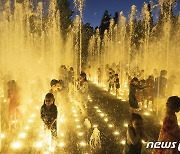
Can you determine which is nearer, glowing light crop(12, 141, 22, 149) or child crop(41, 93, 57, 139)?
child crop(41, 93, 57, 139)

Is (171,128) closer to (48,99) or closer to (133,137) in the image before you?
(133,137)

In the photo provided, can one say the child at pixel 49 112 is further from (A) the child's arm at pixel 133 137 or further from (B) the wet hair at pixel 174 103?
(B) the wet hair at pixel 174 103

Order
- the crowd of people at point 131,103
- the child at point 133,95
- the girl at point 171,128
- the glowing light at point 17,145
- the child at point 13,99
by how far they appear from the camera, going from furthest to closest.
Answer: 1. the child at point 133,95
2. the child at point 13,99
3. the glowing light at point 17,145
4. the crowd of people at point 131,103
5. the girl at point 171,128

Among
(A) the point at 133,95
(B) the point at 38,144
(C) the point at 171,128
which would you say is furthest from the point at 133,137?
(A) the point at 133,95

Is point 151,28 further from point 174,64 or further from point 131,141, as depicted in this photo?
point 131,141

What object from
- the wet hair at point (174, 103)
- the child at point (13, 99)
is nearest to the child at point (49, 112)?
the child at point (13, 99)

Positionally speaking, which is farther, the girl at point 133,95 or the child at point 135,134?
the girl at point 133,95

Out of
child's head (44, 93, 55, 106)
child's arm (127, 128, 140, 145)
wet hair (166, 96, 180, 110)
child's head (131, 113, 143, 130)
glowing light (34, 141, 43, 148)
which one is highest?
wet hair (166, 96, 180, 110)

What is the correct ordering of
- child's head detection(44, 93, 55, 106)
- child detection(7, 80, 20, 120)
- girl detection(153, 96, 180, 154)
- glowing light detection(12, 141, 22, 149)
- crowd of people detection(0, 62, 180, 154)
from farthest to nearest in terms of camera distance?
child detection(7, 80, 20, 120) < glowing light detection(12, 141, 22, 149) < child's head detection(44, 93, 55, 106) < crowd of people detection(0, 62, 180, 154) < girl detection(153, 96, 180, 154)

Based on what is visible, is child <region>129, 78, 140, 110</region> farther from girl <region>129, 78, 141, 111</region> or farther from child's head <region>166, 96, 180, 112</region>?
child's head <region>166, 96, 180, 112</region>

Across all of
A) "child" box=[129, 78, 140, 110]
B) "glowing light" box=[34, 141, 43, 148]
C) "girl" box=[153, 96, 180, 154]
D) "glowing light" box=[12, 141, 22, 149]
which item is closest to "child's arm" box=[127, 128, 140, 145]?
"girl" box=[153, 96, 180, 154]

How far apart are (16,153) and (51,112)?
143 cm

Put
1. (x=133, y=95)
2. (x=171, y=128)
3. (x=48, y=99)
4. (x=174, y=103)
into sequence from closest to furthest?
1. (x=171, y=128)
2. (x=174, y=103)
3. (x=48, y=99)
4. (x=133, y=95)

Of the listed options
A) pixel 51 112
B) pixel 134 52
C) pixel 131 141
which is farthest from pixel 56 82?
pixel 134 52
